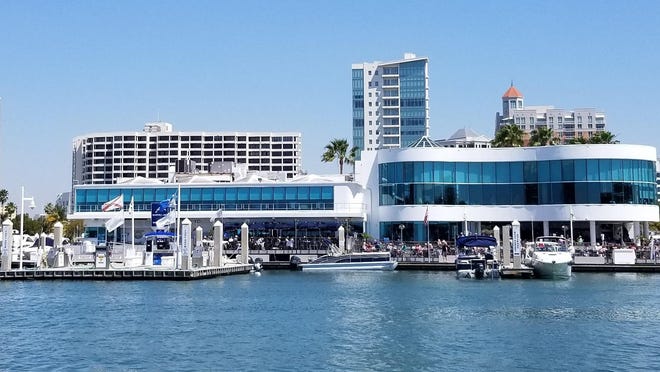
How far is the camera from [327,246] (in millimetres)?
86938

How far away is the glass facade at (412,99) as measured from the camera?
614ft

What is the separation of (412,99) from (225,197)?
98521mm

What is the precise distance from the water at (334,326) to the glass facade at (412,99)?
123 m

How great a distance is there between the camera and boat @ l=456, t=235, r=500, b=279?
236ft

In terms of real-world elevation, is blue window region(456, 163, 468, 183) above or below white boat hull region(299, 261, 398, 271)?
above

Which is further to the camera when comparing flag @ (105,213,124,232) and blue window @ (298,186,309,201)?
blue window @ (298,186,309,201)

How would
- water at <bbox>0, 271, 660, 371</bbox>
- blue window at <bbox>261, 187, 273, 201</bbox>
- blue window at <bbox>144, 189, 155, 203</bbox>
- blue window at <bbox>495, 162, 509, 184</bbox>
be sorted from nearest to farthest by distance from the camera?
water at <bbox>0, 271, 660, 371</bbox>
blue window at <bbox>495, 162, 509, 184</bbox>
blue window at <bbox>261, 187, 273, 201</bbox>
blue window at <bbox>144, 189, 155, 203</bbox>

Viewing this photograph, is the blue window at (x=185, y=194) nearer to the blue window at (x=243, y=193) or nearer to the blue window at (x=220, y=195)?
the blue window at (x=220, y=195)

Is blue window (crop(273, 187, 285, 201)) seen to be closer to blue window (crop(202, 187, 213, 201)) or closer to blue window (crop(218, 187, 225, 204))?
blue window (crop(218, 187, 225, 204))

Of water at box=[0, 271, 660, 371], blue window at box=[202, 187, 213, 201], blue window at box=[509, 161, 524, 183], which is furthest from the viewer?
blue window at box=[202, 187, 213, 201]

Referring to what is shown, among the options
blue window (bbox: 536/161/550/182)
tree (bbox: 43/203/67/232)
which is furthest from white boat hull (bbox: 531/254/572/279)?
tree (bbox: 43/203/67/232)

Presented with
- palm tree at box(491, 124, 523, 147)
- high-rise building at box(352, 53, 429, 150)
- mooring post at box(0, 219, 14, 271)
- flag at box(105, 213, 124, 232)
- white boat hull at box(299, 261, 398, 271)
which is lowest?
white boat hull at box(299, 261, 398, 271)

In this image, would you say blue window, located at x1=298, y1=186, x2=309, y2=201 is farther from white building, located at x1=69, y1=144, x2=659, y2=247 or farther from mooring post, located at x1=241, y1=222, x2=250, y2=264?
mooring post, located at x1=241, y1=222, x2=250, y2=264

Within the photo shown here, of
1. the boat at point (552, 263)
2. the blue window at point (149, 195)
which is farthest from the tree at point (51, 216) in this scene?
the boat at point (552, 263)
